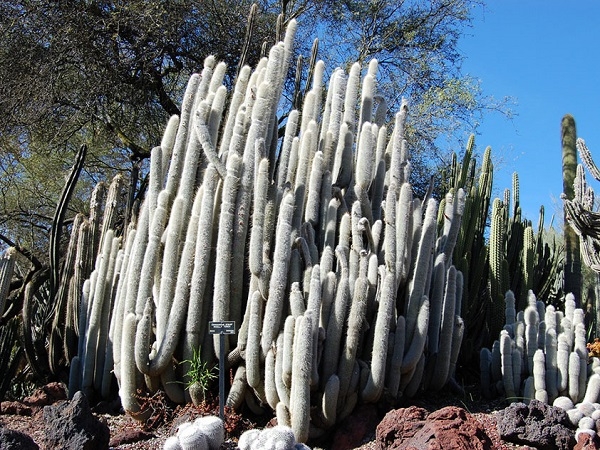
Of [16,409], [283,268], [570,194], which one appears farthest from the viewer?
[570,194]

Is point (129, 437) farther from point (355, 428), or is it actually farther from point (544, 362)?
point (544, 362)

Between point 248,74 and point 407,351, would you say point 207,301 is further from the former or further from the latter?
point 248,74

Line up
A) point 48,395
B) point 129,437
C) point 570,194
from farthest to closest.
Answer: point 570,194 < point 48,395 < point 129,437

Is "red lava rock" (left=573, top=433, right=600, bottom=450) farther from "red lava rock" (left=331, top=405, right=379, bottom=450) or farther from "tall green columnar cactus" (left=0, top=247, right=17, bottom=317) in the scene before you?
"tall green columnar cactus" (left=0, top=247, right=17, bottom=317)

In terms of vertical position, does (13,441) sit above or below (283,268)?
below

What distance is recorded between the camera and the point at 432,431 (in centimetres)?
473

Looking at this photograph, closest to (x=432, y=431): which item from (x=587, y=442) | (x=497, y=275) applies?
(x=587, y=442)

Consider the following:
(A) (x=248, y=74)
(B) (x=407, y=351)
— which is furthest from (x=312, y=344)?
(A) (x=248, y=74)

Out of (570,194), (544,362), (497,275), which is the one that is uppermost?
(570,194)

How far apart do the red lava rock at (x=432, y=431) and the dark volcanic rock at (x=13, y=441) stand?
2.27m

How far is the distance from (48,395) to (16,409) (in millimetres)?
310

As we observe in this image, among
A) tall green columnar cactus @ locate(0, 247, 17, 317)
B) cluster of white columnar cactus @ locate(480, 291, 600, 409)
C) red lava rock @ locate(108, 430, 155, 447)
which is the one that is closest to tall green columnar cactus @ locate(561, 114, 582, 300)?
cluster of white columnar cactus @ locate(480, 291, 600, 409)

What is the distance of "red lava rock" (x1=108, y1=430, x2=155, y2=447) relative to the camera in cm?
579

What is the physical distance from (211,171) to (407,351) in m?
2.18
